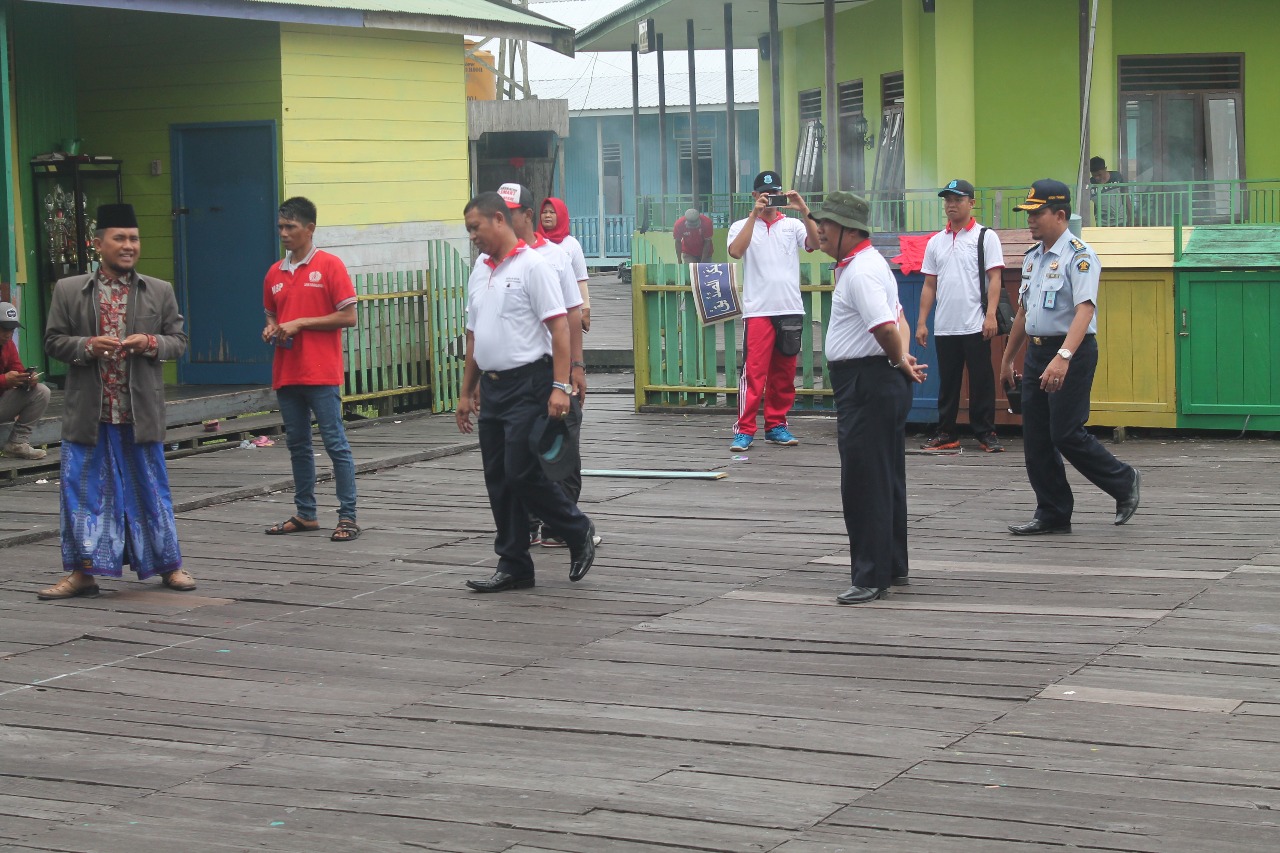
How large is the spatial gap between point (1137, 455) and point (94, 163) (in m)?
9.22

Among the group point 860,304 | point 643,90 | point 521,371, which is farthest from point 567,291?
point 643,90

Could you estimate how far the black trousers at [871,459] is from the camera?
7605 millimetres

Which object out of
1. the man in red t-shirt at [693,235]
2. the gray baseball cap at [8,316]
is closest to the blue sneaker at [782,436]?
the gray baseball cap at [8,316]

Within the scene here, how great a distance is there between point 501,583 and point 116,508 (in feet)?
6.34

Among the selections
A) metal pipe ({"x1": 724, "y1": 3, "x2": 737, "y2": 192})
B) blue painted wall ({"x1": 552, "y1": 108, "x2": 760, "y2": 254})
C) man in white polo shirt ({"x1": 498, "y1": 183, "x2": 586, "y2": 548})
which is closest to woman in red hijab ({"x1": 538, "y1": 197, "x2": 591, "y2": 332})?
man in white polo shirt ({"x1": 498, "y1": 183, "x2": 586, "y2": 548})

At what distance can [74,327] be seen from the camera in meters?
7.95

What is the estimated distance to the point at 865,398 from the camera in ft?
25.1

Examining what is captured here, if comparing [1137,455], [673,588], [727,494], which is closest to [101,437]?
[673,588]

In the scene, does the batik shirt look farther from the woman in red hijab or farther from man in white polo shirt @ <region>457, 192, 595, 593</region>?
the woman in red hijab

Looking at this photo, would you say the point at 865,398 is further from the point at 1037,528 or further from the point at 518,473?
the point at 1037,528

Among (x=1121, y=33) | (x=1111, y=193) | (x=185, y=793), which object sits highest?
(x=1121, y=33)

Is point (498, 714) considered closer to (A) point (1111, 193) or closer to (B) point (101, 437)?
(B) point (101, 437)

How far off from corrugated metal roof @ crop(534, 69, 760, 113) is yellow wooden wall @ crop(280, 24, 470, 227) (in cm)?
2150

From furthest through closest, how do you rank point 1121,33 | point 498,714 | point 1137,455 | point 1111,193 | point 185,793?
point 1121,33
point 1111,193
point 1137,455
point 498,714
point 185,793
